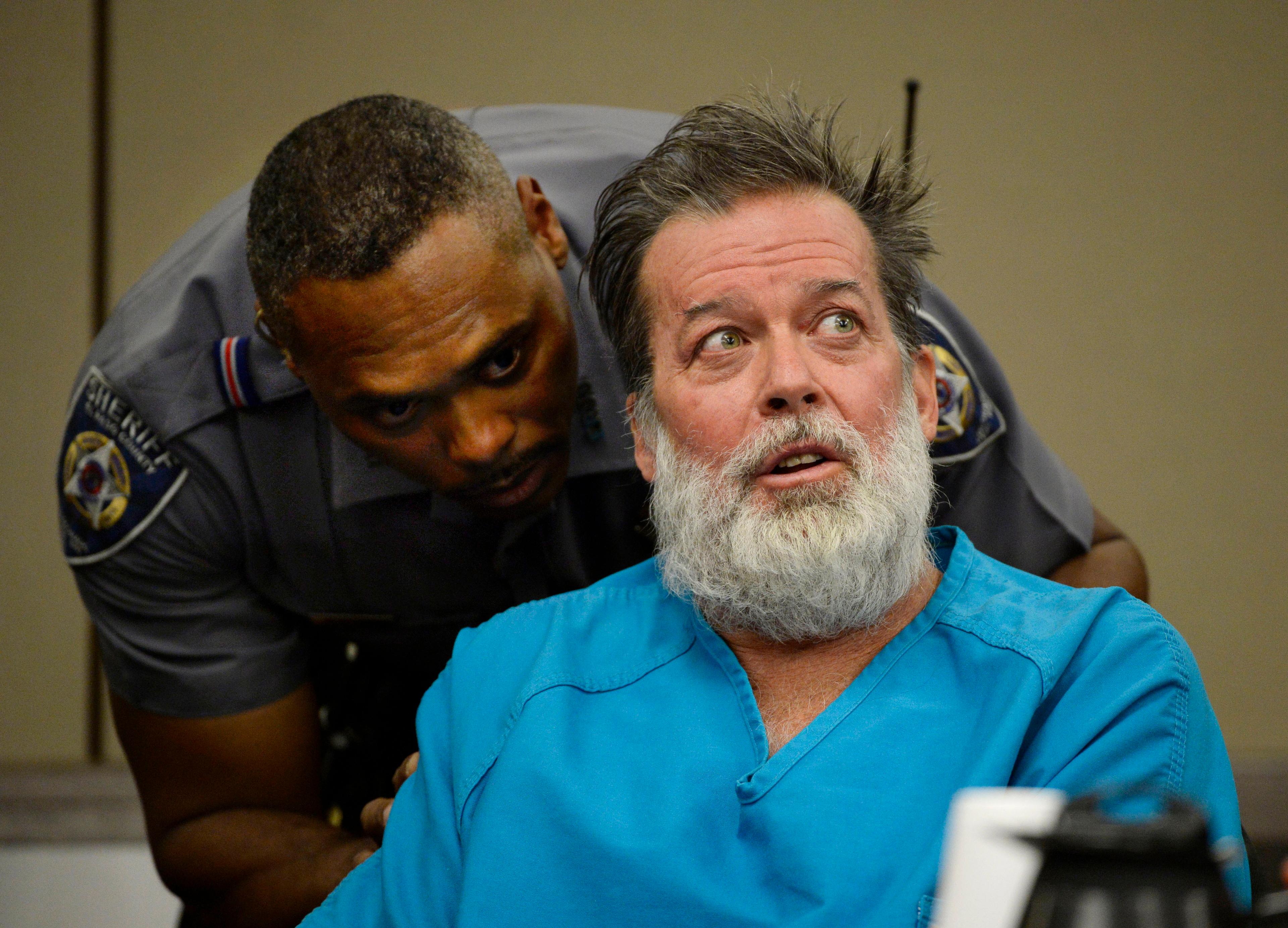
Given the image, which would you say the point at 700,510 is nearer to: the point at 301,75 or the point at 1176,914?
the point at 1176,914

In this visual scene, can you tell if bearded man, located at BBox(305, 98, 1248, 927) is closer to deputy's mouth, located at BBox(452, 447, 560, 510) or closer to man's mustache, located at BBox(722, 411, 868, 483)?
man's mustache, located at BBox(722, 411, 868, 483)

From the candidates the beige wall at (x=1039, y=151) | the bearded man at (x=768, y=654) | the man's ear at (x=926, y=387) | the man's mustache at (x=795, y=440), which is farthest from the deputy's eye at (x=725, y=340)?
the beige wall at (x=1039, y=151)

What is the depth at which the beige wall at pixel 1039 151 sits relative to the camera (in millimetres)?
3320

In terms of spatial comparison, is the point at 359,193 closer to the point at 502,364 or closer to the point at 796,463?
the point at 502,364

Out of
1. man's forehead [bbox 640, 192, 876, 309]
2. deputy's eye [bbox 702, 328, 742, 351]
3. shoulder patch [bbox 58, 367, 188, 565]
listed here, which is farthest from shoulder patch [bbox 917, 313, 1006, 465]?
shoulder patch [bbox 58, 367, 188, 565]

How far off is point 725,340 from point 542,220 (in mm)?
574

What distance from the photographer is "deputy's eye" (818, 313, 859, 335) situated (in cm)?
143

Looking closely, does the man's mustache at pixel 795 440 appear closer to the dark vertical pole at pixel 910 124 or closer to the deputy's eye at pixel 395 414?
the dark vertical pole at pixel 910 124

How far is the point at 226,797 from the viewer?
6.93 ft

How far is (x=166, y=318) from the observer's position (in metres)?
2.05

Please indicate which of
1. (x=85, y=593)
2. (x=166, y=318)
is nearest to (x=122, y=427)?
(x=166, y=318)

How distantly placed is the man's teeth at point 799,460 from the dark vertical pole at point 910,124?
492 millimetres

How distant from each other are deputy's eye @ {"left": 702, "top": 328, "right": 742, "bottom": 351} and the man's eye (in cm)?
39

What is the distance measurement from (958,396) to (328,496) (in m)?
1.07
